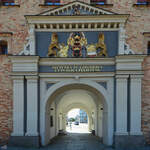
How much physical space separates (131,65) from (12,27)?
23.4 ft

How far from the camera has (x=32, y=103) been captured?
9914mm

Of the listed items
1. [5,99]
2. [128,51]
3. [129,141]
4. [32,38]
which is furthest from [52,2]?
[129,141]

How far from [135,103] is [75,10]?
6028mm

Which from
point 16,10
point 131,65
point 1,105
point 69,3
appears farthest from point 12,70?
point 131,65

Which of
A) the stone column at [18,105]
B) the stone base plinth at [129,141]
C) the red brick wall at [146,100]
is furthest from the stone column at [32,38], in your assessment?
the stone base plinth at [129,141]

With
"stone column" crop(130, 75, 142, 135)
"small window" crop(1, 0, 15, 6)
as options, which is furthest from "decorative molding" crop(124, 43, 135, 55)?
"small window" crop(1, 0, 15, 6)

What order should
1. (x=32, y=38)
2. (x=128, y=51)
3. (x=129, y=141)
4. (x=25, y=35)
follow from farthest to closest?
(x=25, y=35), (x=32, y=38), (x=128, y=51), (x=129, y=141)

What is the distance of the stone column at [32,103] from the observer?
984 centimetres

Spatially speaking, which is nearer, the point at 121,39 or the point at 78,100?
the point at 121,39

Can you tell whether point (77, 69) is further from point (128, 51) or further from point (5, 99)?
point (5, 99)

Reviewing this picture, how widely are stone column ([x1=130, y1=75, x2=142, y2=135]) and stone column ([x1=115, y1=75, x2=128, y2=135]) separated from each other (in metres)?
0.33

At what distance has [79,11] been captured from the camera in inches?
407

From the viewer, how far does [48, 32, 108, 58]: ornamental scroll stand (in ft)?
33.6

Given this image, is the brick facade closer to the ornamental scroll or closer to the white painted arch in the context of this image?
the ornamental scroll
